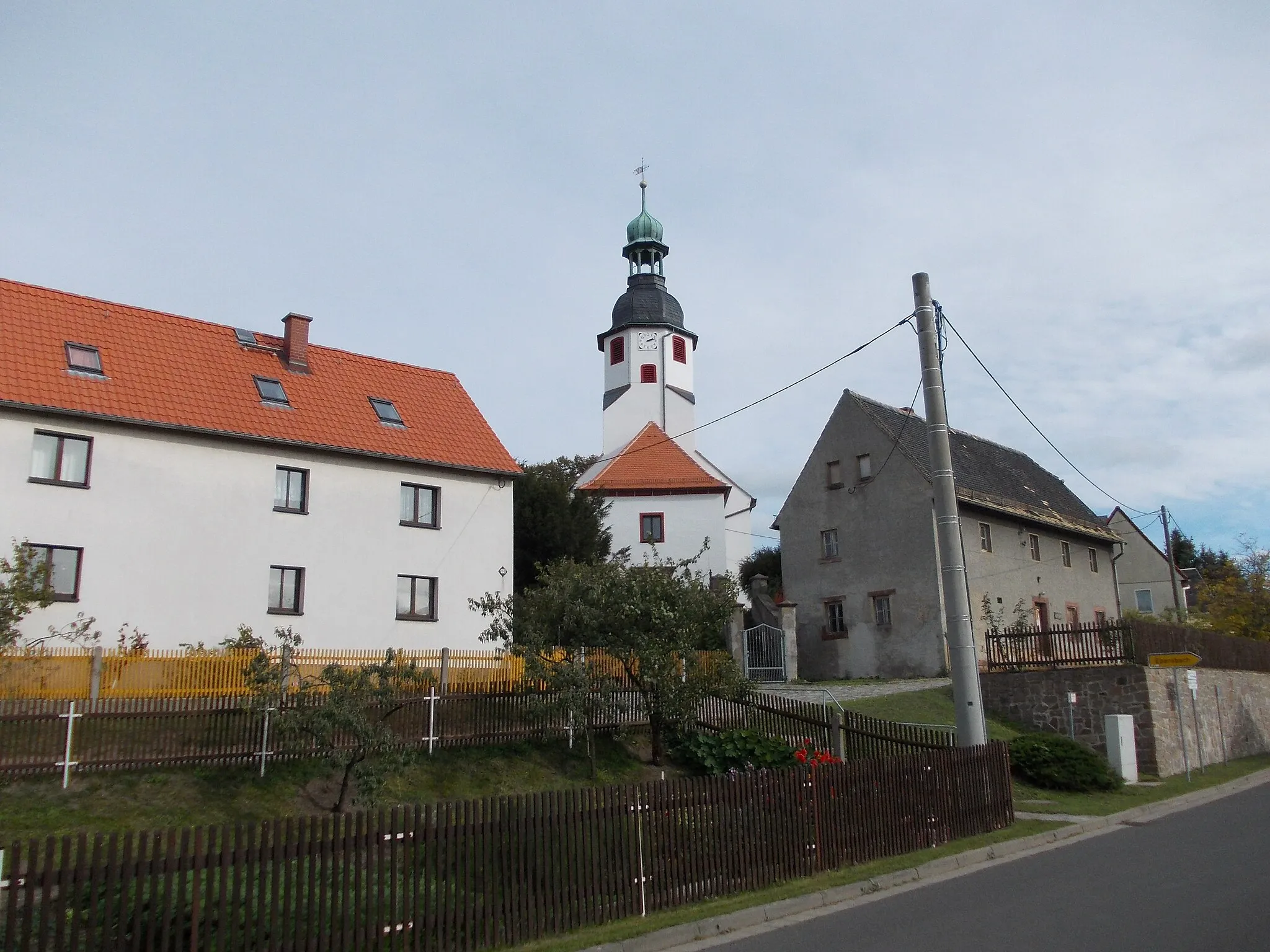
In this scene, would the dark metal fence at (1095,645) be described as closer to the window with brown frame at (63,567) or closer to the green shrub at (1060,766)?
the green shrub at (1060,766)

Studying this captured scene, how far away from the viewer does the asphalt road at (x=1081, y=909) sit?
28.6 ft

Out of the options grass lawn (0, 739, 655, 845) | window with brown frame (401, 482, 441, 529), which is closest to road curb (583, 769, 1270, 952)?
grass lawn (0, 739, 655, 845)

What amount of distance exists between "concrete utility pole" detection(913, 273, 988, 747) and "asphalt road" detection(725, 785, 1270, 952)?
7.01ft

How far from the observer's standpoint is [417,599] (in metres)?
27.6

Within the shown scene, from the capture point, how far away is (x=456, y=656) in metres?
19.4

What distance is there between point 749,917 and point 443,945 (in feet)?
10.3

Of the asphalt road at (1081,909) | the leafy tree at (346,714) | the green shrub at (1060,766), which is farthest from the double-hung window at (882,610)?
the leafy tree at (346,714)

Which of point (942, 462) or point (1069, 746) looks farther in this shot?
point (1069, 746)

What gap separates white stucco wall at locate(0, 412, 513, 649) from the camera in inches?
885

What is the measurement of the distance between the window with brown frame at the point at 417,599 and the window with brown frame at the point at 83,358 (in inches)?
345

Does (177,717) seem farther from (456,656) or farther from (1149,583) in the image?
(1149,583)

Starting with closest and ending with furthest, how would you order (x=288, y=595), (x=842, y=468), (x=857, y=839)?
(x=857, y=839), (x=288, y=595), (x=842, y=468)

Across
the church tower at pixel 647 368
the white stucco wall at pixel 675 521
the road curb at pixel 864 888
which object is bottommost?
the road curb at pixel 864 888

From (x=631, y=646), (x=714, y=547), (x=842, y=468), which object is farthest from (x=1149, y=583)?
(x=631, y=646)
